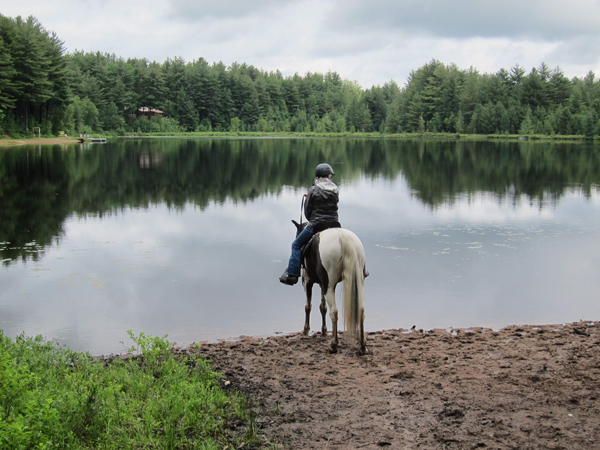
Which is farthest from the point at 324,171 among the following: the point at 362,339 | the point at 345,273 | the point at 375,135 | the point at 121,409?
the point at 375,135

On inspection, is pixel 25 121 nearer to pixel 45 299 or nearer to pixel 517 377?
pixel 45 299

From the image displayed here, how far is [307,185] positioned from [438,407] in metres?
23.9

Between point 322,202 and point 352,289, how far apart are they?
61.8 inches

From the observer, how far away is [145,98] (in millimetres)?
127438

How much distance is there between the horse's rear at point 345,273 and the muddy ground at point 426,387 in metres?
0.39

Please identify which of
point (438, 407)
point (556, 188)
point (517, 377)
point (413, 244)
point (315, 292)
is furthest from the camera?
point (556, 188)

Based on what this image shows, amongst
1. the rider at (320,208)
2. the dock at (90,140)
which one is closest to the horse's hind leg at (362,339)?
the rider at (320,208)

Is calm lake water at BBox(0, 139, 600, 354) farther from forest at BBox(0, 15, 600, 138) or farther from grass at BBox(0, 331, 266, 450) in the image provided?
forest at BBox(0, 15, 600, 138)

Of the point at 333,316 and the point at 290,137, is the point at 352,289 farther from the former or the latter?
the point at 290,137

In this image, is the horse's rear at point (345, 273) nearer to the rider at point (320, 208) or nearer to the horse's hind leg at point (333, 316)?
the horse's hind leg at point (333, 316)

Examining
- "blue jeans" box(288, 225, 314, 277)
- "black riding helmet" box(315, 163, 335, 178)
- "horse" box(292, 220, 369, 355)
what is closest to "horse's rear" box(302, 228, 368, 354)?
"horse" box(292, 220, 369, 355)

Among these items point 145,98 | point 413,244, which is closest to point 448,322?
point 413,244

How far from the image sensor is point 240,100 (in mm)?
144875

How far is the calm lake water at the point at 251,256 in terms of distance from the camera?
971cm
